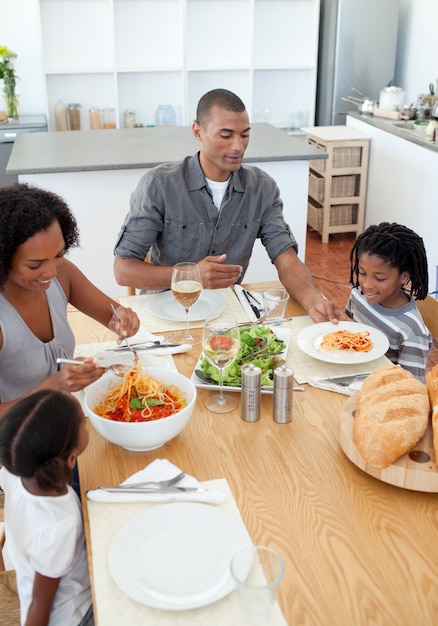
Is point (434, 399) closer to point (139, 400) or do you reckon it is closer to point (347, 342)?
point (347, 342)

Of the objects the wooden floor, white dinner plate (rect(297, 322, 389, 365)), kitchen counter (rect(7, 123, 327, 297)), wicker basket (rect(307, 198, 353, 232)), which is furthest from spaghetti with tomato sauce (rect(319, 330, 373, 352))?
wicker basket (rect(307, 198, 353, 232))

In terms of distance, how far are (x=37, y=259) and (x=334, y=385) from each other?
76 centimetres

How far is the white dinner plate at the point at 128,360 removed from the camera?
1.66 metres

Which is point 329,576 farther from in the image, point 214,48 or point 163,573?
point 214,48

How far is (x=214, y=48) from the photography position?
6.05 m

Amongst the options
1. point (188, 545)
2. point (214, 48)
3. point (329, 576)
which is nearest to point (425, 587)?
point (329, 576)

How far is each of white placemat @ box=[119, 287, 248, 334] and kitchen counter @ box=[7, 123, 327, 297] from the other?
1.30 metres

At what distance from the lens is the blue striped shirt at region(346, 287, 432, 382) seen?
1.99 meters

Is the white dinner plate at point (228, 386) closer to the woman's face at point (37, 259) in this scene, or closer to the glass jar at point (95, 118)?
the woman's face at point (37, 259)

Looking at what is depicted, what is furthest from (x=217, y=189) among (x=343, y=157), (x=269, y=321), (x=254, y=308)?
(x=343, y=157)

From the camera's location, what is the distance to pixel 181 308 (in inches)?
80.4

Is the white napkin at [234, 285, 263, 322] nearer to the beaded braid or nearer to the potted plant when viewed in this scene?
the beaded braid

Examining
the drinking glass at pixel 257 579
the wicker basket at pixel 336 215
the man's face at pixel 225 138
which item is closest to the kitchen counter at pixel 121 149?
the wicker basket at pixel 336 215

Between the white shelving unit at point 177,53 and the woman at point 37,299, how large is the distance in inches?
173
